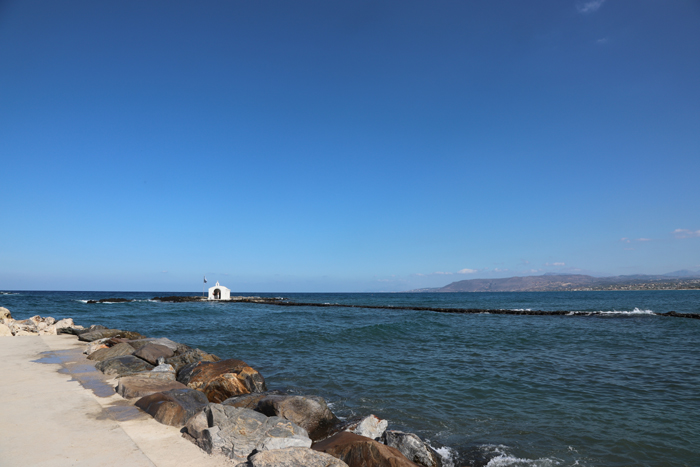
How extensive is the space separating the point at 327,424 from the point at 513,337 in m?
14.8

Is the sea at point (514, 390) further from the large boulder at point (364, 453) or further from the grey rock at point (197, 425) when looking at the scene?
the grey rock at point (197, 425)

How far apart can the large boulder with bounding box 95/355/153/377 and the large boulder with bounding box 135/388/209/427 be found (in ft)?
9.41

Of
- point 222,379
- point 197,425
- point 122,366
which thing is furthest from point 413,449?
point 122,366

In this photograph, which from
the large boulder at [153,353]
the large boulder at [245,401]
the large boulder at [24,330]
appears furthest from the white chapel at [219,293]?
the large boulder at [245,401]

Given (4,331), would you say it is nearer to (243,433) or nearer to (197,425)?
(197,425)

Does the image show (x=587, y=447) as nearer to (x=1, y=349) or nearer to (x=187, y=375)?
(x=187, y=375)

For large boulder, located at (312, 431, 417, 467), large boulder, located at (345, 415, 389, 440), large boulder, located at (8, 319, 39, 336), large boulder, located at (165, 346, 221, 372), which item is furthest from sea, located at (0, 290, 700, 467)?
large boulder, located at (8, 319, 39, 336)

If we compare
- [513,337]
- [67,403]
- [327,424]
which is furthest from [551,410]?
[513,337]

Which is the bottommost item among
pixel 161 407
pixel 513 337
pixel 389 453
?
pixel 513 337

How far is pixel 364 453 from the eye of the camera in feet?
14.6

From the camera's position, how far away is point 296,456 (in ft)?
12.9

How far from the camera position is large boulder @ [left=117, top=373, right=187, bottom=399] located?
6297mm

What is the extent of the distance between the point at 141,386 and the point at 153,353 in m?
3.82

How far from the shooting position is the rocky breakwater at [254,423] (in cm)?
435
